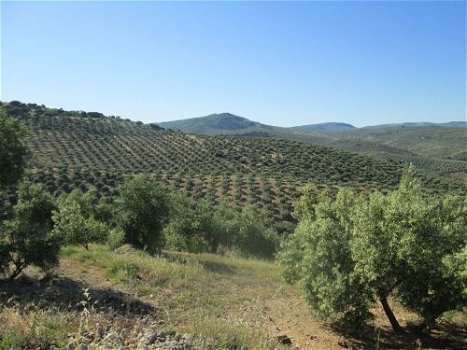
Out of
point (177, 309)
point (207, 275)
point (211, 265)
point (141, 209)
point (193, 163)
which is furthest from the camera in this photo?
point (193, 163)

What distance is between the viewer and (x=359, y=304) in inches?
572

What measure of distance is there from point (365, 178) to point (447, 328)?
7968cm

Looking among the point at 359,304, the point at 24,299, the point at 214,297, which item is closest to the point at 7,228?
the point at 24,299

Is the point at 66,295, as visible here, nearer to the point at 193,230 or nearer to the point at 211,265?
the point at 211,265

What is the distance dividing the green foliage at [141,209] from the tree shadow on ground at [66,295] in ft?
42.5

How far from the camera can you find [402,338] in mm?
15094

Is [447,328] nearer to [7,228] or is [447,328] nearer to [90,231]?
[7,228]

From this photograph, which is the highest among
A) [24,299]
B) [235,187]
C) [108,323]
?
[108,323]

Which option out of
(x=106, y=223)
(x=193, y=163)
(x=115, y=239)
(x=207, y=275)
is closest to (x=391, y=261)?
(x=207, y=275)

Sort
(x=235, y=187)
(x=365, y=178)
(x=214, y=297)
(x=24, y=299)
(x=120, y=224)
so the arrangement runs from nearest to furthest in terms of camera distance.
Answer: (x=24, y=299), (x=214, y=297), (x=120, y=224), (x=235, y=187), (x=365, y=178)

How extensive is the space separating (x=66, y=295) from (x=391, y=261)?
1018 cm

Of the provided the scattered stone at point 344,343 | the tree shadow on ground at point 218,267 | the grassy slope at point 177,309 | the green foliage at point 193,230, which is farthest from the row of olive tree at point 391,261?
the green foliage at point 193,230

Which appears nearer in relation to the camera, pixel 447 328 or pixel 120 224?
pixel 447 328

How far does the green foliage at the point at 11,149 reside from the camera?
1566 cm
